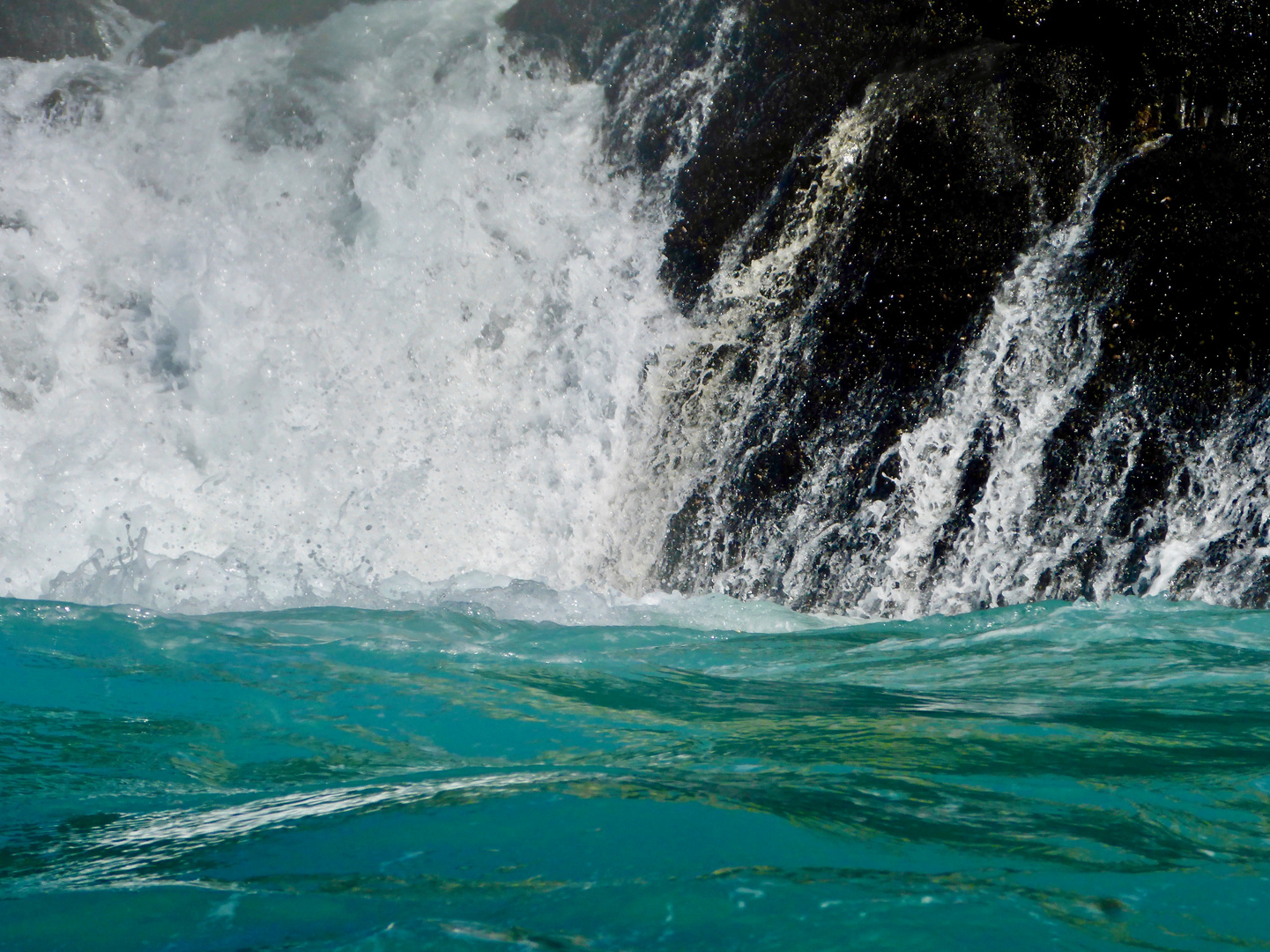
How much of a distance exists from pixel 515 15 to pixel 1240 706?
5.92 metres

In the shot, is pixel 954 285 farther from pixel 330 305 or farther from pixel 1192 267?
pixel 330 305

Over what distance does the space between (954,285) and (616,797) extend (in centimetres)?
446

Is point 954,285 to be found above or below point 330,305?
above

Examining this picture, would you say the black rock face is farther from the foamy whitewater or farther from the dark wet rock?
the foamy whitewater

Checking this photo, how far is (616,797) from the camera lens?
1886 millimetres

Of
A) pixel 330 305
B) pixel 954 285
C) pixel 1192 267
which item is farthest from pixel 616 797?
pixel 330 305

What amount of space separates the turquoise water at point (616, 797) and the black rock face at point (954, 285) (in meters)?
1.97

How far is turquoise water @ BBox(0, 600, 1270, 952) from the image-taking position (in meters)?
1.38

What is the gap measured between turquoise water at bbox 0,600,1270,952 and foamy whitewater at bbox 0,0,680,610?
243 cm

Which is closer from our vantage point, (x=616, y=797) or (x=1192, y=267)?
(x=616, y=797)

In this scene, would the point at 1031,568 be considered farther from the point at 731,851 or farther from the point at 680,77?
the point at 731,851

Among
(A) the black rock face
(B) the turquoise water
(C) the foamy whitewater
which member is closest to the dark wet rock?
(A) the black rock face

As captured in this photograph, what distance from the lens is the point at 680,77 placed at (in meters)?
6.39

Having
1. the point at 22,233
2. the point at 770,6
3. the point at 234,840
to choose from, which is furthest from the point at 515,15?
the point at 234,840
